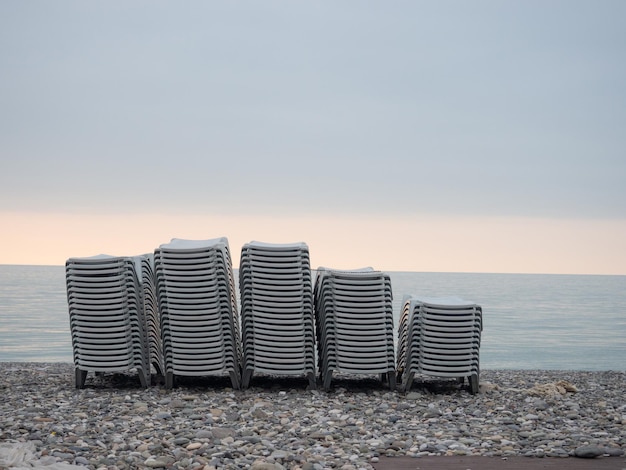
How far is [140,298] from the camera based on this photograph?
10062mm

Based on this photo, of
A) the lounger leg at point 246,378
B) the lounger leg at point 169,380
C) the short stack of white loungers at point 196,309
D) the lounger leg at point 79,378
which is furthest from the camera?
the lounger leg at point 79,378

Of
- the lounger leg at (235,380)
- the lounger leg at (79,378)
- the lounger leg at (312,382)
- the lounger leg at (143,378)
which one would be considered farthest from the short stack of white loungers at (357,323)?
the lounger leg at (79,378)

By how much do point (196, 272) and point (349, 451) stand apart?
3.38 m

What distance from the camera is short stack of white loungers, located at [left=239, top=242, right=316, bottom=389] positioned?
963cm

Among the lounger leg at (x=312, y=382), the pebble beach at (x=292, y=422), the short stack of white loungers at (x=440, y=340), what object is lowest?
the pebble beach at (x=292, y=422)

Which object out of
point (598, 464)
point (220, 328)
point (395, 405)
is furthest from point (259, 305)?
point (598, 464)

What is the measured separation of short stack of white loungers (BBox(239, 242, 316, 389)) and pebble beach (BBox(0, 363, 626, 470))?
0.44 m

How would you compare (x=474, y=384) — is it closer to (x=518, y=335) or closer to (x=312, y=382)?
(x=312, y=382)

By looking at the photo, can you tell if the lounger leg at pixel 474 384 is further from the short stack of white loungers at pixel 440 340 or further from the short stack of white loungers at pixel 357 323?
the short stack of white loungers at pixel 357 323

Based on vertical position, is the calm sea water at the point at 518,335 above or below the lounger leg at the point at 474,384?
below

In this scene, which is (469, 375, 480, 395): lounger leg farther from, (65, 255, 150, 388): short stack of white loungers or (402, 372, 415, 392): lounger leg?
(65, 255, 150, 388): short stack of white loungers

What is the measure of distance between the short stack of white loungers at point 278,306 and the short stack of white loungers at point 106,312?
141 cm

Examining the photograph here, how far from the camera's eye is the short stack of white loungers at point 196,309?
31.3 feet

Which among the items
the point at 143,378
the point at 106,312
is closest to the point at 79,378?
the point at 143,378
